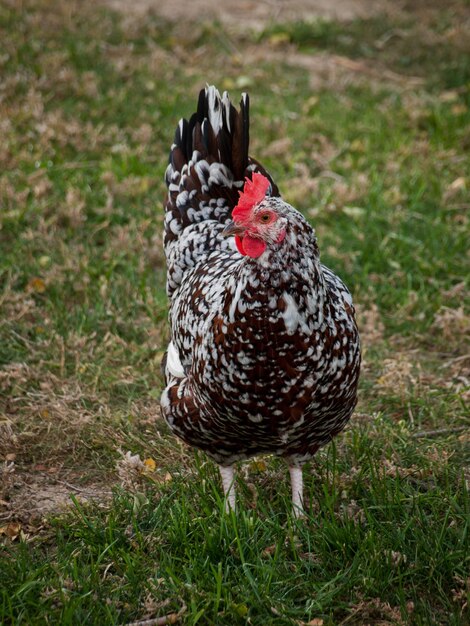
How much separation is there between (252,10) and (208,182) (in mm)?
7066

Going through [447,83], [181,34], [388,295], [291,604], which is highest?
[181,34]

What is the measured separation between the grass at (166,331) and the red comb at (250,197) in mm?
1264

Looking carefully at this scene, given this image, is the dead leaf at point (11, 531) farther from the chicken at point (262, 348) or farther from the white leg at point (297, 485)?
the white leg at point (297, 485)

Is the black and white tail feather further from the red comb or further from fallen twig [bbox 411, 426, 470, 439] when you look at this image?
fallen twig [bbox 411, 426, 470, 439]

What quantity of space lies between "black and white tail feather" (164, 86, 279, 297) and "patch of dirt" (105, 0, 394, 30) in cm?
603

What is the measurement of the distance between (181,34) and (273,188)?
5.92m

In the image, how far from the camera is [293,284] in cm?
303

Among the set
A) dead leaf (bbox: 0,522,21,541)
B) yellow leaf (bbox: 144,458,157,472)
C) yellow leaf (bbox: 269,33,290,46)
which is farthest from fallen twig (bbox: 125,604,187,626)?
yellow leaf (bbox: 269,33,290,46)

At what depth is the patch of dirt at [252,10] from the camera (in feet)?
32.9

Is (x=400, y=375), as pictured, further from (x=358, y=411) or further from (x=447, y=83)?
(x=447, y=83)

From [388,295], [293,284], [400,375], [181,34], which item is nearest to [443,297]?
[388,295]

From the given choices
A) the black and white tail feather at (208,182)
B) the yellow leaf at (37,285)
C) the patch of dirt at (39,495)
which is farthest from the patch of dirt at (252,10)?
the patch of dirt at (39,495)

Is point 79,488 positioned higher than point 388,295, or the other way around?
point 388,295

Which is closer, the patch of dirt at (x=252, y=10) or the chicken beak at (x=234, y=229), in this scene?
the chicken beak at (x=234, y=229)
